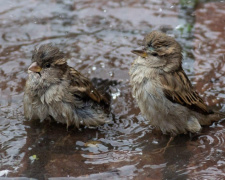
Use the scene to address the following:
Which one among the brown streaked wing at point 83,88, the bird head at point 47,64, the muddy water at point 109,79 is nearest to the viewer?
the muddy water at point 109,79

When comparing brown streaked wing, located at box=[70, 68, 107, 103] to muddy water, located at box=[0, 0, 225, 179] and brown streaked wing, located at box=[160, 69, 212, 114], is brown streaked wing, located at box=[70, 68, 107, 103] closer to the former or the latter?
muddy water, located at box=[0, 0, 225, 179]

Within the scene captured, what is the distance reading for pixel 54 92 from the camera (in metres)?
5.37

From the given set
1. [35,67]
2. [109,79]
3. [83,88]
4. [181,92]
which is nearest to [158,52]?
[181,92]

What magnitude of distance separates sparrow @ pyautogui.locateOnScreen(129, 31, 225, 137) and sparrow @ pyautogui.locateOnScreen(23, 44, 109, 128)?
0.71 meters

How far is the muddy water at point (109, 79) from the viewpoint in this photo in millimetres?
4750

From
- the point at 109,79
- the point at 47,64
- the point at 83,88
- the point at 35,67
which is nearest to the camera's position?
the point at 35,67

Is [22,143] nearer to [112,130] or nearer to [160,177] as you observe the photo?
[112,130]

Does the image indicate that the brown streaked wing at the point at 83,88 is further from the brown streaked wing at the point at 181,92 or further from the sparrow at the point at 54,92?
the brown streaked wing at the point at 181,92

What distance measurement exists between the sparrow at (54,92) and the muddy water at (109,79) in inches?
6.9

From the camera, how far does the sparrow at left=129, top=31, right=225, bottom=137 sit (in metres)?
5.20

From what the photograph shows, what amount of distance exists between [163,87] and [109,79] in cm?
137

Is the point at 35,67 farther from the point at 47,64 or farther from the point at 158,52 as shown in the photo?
the point at 158,52

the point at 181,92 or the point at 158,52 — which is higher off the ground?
the point at 158,52

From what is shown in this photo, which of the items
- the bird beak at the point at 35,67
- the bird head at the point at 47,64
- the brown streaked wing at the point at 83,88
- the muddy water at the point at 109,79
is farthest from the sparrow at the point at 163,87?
the bird beak at the point at 35,67
